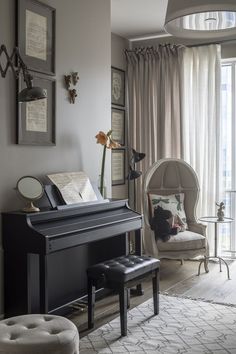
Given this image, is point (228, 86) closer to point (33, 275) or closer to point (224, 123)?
point (224, 123)

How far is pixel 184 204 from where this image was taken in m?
5.38

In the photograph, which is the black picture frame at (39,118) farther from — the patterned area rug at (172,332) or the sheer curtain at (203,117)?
the sheer curtain at (203,117)

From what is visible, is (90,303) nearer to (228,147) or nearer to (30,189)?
(30,189)

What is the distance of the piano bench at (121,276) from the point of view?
10.8 ft

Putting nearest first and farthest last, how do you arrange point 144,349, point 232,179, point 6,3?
1. point 144,349
2. point 6,3
3. point 232,179

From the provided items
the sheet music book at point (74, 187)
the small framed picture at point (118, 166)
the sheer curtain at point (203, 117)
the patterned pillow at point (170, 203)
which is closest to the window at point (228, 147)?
the sheer curtain at point (203, 117)

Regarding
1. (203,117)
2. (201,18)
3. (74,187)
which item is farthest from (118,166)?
(201,18)

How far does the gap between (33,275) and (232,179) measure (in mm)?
3088

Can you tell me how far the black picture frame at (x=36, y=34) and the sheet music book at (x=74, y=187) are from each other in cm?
84

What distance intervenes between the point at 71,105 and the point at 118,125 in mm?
1885

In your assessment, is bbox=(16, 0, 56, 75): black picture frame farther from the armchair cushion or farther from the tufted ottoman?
the armchair cushion

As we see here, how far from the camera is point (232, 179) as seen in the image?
5680mm

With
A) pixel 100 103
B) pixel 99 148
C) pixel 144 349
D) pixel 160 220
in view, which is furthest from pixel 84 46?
pixel 144 349

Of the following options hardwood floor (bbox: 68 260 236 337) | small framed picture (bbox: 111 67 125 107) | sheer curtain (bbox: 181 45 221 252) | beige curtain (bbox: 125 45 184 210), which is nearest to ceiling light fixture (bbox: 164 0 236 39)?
hardwood floor (bbox: 68 260 236 337)
